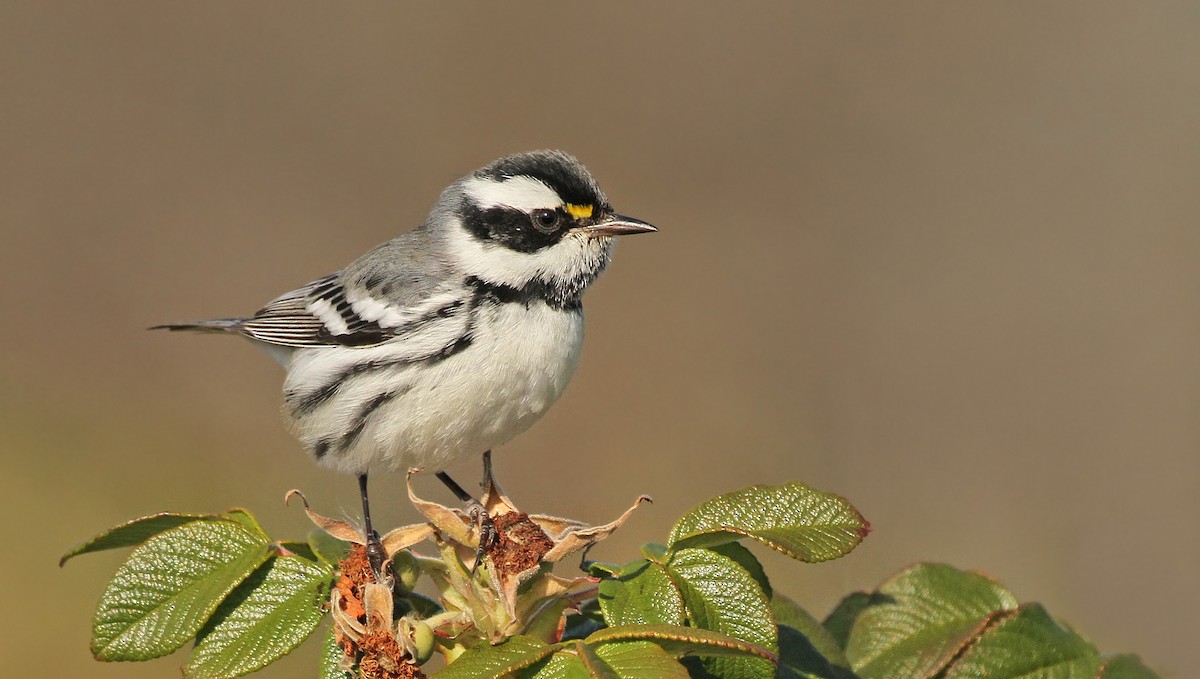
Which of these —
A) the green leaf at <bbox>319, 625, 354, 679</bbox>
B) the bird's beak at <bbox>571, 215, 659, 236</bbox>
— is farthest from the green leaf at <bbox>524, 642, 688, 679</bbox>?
the bird's beak at <bbox>571, 215, 659, 236</bbox>

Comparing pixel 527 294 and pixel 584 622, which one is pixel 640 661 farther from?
pixel 527 294

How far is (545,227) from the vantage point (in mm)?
4250

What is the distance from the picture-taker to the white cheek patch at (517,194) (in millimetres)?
4234

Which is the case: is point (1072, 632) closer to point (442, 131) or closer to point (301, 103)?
point (442, 131)

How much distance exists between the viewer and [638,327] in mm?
10773

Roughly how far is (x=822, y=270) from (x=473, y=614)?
9288mm

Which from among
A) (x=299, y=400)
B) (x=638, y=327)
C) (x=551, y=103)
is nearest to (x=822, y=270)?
(x=638, y=327)

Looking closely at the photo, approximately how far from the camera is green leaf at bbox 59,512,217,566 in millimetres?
2539

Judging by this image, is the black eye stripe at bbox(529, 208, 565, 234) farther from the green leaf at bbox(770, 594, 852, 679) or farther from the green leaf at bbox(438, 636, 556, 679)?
the green leaf at bbox(438, 636, 556, 679)

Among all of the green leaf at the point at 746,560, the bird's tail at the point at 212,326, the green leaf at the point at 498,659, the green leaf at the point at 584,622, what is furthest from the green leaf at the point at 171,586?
the bird's tail at the point at 212,326

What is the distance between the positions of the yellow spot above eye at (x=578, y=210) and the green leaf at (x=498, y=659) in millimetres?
2172

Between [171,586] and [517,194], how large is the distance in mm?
2102

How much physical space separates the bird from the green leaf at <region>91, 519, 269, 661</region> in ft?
3.76

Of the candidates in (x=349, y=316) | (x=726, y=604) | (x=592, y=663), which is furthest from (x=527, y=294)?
(x=592, y=663)
